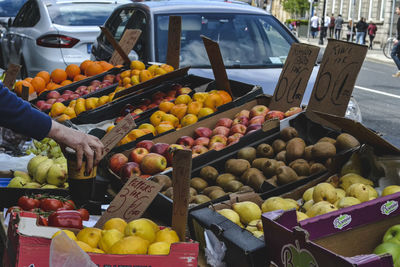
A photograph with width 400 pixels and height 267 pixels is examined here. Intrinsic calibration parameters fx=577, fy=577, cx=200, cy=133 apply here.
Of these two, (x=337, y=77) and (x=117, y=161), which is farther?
(x=117, y=161)

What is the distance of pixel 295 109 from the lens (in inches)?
147

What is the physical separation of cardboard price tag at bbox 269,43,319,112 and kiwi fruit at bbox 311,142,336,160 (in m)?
0.87

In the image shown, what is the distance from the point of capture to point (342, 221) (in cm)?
211

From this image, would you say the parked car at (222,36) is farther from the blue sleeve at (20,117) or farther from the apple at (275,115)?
the blue sleeve at (20,117)

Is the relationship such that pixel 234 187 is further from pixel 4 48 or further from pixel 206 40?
pixel 4 48

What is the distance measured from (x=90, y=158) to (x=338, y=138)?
53.6 inches

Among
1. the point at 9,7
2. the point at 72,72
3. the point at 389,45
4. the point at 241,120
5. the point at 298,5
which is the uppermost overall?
the point at 241,120

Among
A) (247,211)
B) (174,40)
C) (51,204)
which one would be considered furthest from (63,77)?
(247,211)

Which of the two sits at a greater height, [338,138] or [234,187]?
[338,138]

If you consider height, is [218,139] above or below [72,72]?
above

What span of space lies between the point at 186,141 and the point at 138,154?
37 centimetres

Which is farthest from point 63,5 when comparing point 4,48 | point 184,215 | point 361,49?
point 184,215

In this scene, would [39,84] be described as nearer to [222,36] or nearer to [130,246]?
[222,36]

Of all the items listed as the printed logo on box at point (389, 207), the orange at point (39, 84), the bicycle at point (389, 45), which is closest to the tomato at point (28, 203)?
the printed logo on box at point (389, 207)
